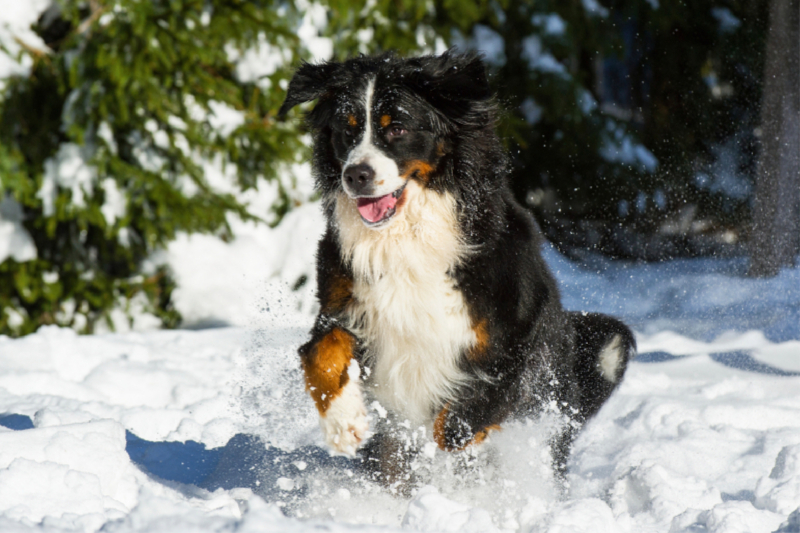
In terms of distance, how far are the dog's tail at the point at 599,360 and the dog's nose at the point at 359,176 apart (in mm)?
1368

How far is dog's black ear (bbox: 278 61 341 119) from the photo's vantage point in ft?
9.89

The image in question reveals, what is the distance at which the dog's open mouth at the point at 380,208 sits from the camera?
2783mm

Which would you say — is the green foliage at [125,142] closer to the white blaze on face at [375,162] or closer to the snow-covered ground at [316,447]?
the snow-covered ground at [316,447]

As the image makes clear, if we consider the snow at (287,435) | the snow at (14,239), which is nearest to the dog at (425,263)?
the snow at (287,435)

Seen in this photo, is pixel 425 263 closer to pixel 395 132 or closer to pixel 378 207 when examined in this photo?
pixel 378 207

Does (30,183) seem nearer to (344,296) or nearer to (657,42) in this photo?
(344,296)

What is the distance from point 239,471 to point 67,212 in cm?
357

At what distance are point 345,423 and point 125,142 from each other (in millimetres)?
4391

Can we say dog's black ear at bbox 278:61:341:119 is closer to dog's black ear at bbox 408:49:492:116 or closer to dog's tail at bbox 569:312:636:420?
dog's black ear at bbox 408:49:492:116

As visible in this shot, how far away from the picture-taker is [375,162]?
2.65 meters

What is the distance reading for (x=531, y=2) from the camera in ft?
26.6

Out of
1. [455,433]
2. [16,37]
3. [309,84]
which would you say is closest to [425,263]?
[455,433]

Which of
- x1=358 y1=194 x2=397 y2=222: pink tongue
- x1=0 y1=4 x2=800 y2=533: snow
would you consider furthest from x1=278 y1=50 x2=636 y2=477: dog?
x1=0 y1=4 x2=800 y2=533: snow

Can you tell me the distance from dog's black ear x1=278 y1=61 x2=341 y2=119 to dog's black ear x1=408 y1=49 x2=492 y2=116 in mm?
369
